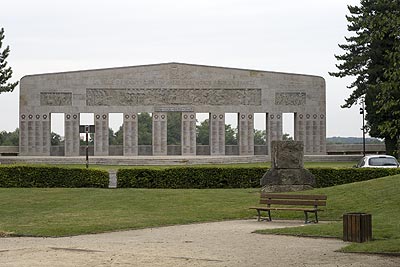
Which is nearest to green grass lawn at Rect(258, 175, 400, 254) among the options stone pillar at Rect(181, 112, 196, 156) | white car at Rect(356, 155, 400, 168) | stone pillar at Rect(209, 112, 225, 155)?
white car at Rect(356, 155, 400, 168)

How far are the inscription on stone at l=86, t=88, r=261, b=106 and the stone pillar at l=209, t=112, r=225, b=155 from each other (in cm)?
101

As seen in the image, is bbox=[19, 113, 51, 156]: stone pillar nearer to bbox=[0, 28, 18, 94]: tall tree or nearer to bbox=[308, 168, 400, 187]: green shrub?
bbox=[0, 28, 18, 94]: tall tree

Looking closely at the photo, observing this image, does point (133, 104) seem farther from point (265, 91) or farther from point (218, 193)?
point (218, 193)

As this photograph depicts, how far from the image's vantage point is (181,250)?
12.9 metres

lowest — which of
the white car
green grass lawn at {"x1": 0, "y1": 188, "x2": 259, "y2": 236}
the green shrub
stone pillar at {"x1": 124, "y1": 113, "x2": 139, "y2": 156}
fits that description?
green grass lawn at {"x1": 0, "y1": 188, "x2": 259, "y2": 236}

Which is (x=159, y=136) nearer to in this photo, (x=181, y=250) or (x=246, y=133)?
(x=246, y=133)

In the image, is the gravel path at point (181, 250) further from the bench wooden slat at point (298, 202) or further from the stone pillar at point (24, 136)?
the stone pillar at point (24, 136)

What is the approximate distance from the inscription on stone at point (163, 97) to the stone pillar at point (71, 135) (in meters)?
1.62

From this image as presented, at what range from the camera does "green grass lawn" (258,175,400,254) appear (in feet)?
43.2

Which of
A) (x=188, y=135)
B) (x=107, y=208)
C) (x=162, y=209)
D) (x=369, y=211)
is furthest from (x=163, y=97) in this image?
(x=369, y=211)

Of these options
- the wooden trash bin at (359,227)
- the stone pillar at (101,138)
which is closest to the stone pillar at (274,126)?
the stone pillar at (101,138)

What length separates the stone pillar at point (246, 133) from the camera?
184ft

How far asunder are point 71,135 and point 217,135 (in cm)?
1108

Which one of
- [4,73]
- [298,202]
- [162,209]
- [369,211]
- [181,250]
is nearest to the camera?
[181,250]
